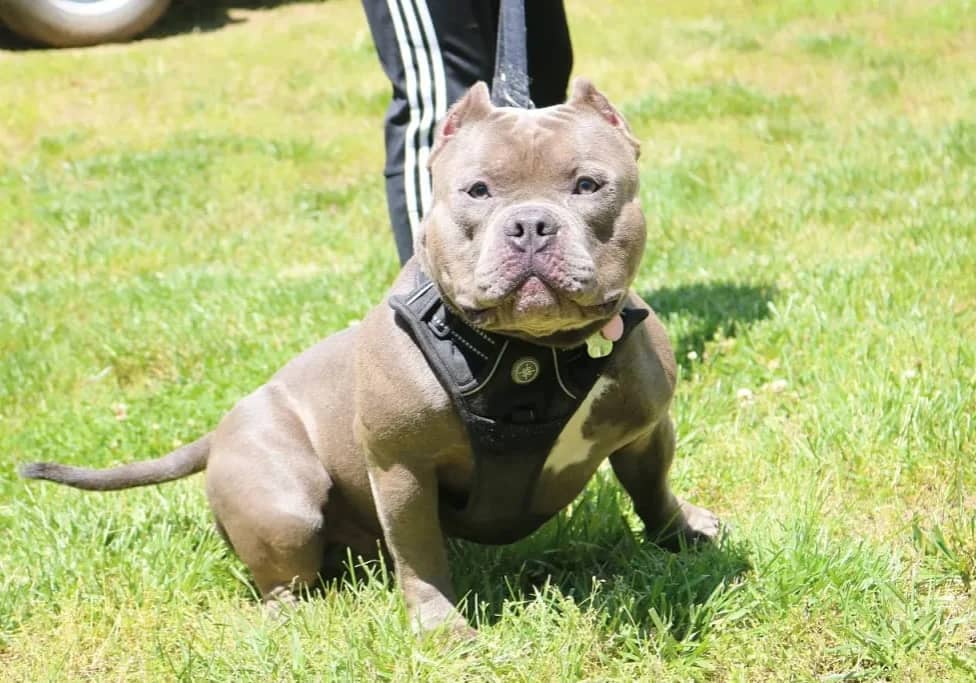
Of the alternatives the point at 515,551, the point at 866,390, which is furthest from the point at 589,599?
the point at 866,390

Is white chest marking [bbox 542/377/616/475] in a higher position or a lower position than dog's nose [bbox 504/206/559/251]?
lower

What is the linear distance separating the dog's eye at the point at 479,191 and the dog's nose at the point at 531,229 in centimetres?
13

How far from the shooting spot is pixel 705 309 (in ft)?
15.5

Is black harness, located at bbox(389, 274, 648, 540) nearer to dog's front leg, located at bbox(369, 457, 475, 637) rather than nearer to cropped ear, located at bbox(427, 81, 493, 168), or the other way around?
dog's front leg, located at bbox(369, 457, 475, 637)

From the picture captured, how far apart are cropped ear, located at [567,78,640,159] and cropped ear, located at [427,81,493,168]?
0.18m

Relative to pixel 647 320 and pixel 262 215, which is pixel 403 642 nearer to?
pixel 647 320

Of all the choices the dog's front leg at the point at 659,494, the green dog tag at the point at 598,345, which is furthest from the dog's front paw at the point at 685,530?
the green dog tag at the point at 598,345

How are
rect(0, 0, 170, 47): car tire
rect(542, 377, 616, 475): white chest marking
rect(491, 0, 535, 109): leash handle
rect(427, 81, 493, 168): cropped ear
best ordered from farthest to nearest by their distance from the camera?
1. rect(0, 0, 170, 47): car tire
2. rect(491, 0, 535, 109): leash handle
3. rect(542, 377, 616, 475): white chest marking
4. rect(427, 81, 493, 168): cropped ear

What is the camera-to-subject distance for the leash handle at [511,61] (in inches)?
113

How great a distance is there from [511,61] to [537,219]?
0.79m

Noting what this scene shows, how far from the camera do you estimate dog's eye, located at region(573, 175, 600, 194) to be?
7.70 ft

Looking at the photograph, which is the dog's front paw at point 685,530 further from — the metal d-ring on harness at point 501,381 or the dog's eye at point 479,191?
the dog's eye at point 479,191

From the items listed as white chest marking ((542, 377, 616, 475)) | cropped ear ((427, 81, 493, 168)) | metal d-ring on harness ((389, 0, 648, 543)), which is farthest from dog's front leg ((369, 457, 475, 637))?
cropped ear ((427, 81, 493, 168))

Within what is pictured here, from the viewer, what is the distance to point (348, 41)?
412 inches
